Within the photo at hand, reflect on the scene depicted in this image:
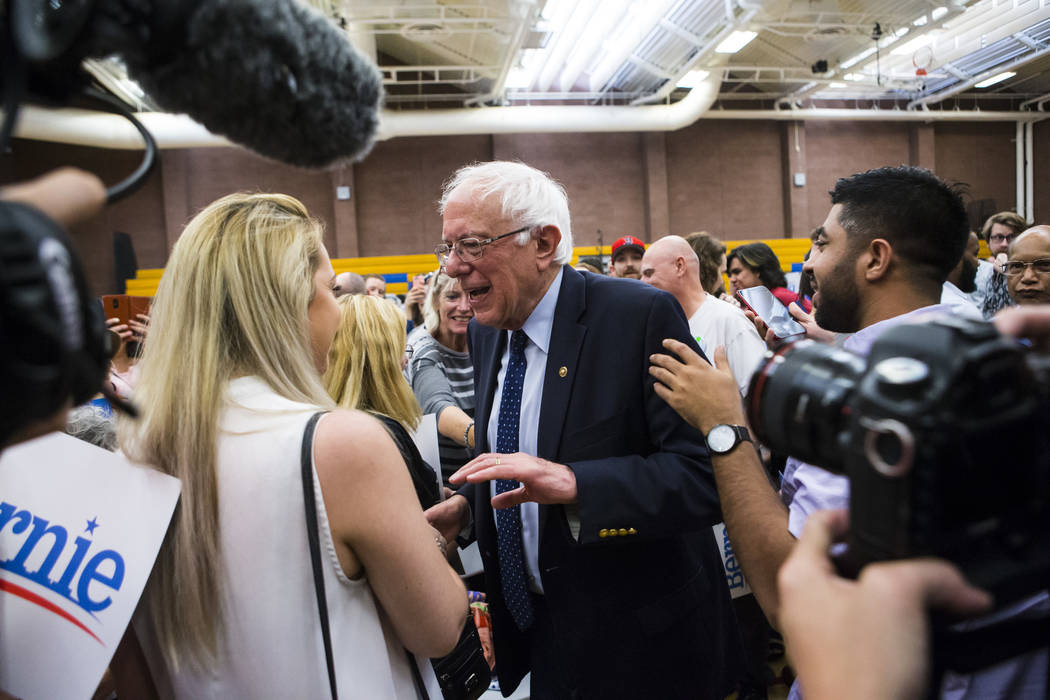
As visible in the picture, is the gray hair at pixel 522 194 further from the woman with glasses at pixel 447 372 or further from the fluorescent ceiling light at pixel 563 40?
the fluorescent ceiling light at pixel 563 40

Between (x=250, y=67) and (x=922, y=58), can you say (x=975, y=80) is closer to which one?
(x=922, y=58)

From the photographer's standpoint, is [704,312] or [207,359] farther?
[704,312]

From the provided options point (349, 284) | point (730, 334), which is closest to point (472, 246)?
point (730, 334)

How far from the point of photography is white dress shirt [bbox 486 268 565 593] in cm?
155

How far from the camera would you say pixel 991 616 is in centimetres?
94

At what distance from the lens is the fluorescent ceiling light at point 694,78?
10375mm

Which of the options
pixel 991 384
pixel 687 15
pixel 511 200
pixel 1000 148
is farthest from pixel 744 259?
pixel 1000 148

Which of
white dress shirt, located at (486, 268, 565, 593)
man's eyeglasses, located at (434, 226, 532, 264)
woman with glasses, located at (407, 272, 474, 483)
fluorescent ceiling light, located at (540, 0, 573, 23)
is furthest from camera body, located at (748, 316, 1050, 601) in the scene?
fluorescent ceiling light, located at (540, 0, 573, 23)

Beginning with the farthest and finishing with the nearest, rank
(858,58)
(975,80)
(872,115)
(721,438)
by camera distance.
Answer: (872,115) → (975,80) → (858,58) → (721,438)

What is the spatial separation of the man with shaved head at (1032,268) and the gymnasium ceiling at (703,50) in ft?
19.1

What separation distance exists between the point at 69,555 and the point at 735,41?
9.74 m

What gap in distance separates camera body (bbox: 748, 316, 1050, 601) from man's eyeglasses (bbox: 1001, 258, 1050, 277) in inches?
102

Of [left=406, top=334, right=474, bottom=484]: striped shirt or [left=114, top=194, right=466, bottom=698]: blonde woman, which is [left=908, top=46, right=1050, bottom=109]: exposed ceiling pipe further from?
[left=114, top=194, right=466, bottom=698]: blonde woman

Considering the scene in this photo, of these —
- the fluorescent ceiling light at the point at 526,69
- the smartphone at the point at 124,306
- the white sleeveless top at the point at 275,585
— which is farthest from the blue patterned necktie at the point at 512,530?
the fluorescent ceiling light at the point at 526,69
